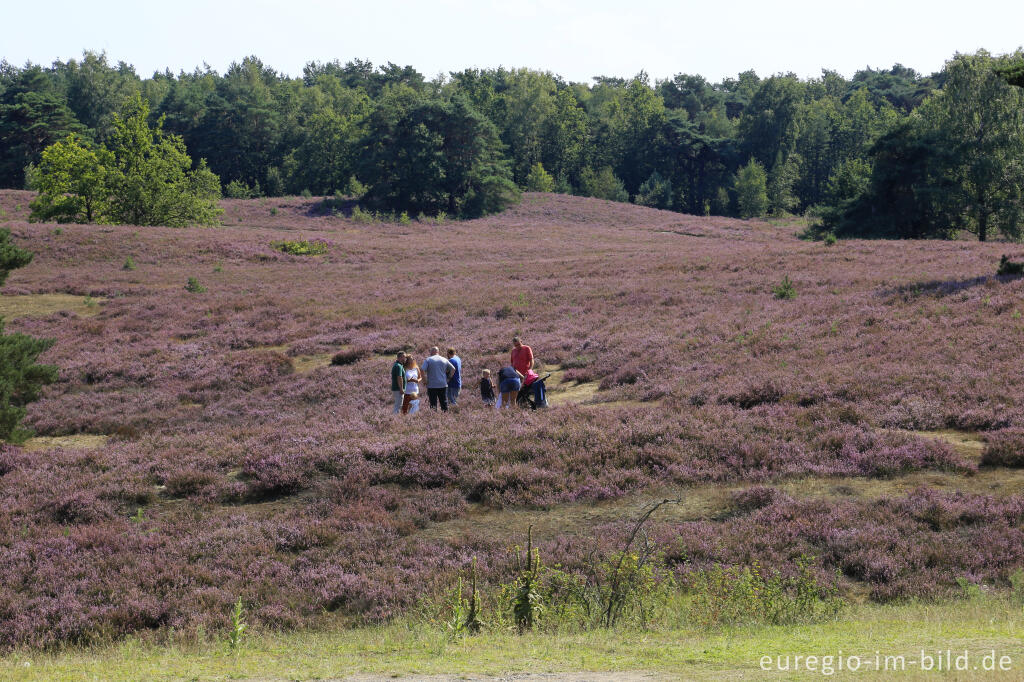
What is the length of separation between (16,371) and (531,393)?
1171 centimetres

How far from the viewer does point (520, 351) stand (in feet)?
65.5

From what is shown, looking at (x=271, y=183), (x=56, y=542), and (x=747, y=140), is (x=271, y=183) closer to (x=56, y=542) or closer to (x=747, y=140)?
(x=747, y=140)

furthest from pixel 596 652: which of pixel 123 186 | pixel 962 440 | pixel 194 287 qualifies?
pixel 123 186

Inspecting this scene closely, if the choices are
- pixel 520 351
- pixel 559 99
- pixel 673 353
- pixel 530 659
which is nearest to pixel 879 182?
pixel 673 353

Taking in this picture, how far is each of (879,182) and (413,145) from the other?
45721 mm

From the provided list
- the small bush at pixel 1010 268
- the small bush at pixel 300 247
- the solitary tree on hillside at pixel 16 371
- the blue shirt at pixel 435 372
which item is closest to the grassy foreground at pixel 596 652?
the solitary tree on hillside at pixel 16 371

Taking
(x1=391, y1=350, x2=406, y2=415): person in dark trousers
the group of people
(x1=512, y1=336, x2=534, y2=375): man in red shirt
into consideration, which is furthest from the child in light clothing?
(x1=391, y1=350, x2=406, y2=415): person in dark trousers

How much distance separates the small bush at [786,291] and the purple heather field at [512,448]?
60 cm

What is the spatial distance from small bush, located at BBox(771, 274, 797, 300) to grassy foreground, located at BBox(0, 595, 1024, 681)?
18.8 meters

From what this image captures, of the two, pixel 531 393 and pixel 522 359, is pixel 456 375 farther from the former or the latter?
pixel 531 393

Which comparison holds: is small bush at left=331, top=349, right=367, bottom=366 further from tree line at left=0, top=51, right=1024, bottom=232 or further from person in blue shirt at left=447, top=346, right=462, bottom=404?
tree line at left=0, top=51, right=1024, bottom=232

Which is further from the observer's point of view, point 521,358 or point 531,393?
point 521,358

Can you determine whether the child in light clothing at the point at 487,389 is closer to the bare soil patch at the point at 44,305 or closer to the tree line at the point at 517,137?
the bare soil patch at the point at 44,305

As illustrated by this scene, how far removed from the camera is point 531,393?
19.8 m
